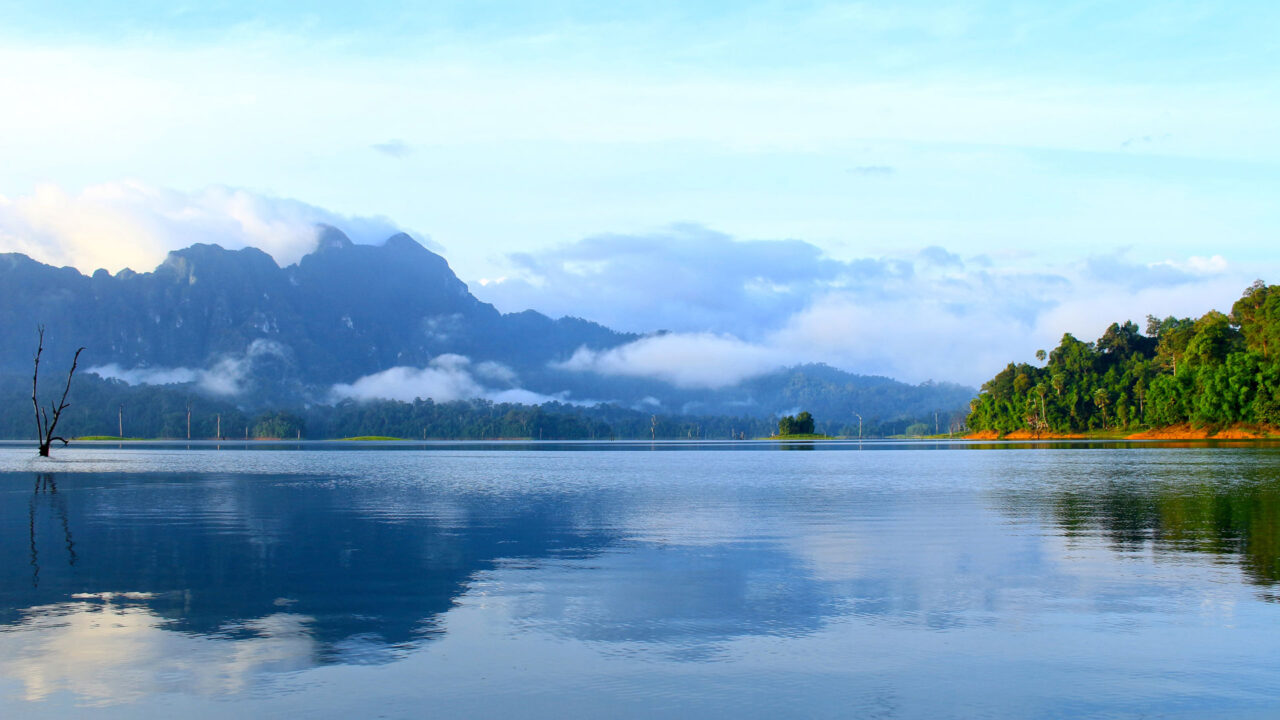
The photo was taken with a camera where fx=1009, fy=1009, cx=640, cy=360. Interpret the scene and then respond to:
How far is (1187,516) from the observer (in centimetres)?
3697

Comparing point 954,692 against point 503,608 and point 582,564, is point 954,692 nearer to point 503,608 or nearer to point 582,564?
point 503,608

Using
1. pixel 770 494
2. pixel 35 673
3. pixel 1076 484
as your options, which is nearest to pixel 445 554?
pixel 35 673

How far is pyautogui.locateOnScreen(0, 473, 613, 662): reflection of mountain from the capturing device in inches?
749

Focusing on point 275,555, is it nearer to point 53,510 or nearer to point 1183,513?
point 53,510

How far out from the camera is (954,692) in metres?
13.5

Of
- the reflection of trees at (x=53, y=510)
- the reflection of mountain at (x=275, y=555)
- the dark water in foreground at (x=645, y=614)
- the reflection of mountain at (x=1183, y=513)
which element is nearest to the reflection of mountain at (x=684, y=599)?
the dark water in foreground at (x=645, y=614)

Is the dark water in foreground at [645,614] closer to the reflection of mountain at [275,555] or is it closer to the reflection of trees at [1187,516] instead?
the reflection of mountain at [275,555]

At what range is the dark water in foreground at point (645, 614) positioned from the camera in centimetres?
1334

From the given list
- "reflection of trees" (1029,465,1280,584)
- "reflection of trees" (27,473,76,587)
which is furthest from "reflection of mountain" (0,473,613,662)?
"reflection of trees" (1029,465,1280,584)

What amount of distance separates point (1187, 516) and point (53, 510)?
44992 millimetres

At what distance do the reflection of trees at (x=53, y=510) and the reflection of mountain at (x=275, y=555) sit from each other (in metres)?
0.13

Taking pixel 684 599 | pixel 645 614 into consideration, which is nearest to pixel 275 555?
pixel 684 599

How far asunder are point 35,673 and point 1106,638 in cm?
1640

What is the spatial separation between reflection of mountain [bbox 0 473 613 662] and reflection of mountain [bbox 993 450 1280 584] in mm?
16641
